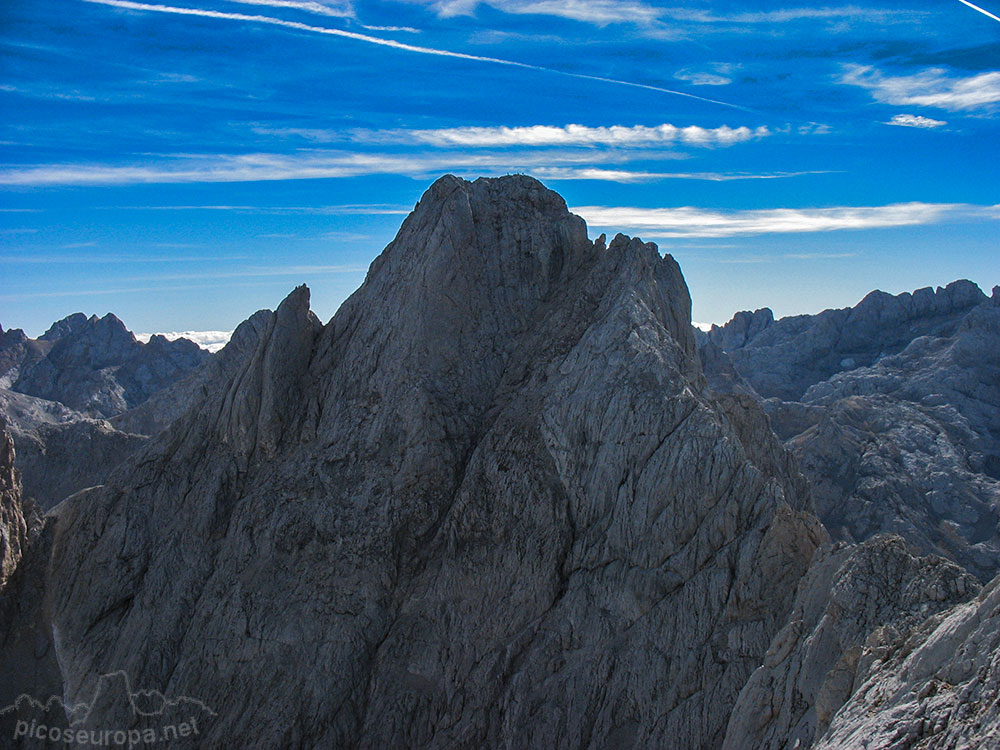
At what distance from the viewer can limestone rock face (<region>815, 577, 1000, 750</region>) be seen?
11.9 metres

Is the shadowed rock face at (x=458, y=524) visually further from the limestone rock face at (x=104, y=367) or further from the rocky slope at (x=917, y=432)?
the limestone rock face at (x=104, y=367)

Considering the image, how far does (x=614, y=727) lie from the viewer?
25625 millimetres

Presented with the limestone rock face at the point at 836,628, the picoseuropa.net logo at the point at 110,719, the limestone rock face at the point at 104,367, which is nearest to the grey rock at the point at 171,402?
the limestone rock face at the point at 104,367

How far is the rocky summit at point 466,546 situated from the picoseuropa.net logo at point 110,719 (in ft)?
0.39

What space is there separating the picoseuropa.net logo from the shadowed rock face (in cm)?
67

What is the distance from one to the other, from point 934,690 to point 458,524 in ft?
65.5

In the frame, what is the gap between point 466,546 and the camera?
30.4 m

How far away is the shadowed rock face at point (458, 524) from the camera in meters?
26.3

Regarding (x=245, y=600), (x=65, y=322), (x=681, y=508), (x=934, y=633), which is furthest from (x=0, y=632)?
(x=65, y=322)

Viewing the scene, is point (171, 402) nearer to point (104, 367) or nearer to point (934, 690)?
point (104, 367)

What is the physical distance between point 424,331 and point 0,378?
120 meters

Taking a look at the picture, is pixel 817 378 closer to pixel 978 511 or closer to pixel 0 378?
pixel 978 511

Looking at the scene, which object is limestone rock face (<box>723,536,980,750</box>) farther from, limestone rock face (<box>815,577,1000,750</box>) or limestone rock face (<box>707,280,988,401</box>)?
limestone rock face (<box>707,280,988,401</box>)

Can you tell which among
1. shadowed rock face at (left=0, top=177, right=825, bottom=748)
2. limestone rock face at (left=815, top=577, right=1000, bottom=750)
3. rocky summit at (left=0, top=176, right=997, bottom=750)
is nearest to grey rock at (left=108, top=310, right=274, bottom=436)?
shadowed rock face at (left=0, top=177, right=825, bottom=748)
